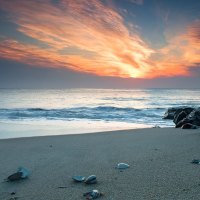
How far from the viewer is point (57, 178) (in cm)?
367

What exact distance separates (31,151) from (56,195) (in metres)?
3.00

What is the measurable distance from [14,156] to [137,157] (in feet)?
8.28

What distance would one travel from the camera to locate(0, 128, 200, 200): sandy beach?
296cm

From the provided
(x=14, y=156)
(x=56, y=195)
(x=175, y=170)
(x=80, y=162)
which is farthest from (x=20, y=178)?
(x=175, y=170)

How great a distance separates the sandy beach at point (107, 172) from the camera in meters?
2.96

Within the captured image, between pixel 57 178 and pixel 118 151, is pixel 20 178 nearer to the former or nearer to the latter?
pixel 57 178

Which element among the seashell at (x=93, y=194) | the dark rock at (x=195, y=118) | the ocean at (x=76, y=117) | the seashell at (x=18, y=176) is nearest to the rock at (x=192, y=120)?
the dark rock at (x=195, y=118)

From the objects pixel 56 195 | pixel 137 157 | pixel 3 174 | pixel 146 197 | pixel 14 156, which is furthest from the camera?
pixel 14 156

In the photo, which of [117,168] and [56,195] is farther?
[117,168]

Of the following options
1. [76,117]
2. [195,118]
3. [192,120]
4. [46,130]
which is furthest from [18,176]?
[76,117]

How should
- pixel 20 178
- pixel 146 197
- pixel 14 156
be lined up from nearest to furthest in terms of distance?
pixel 146 197 < pixel 20 178 < pixel 14 156

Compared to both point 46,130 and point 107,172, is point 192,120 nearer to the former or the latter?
point 46,130

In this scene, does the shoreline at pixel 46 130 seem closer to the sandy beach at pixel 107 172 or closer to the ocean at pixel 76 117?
the ocean at pixel 76 117

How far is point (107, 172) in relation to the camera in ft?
12.5
